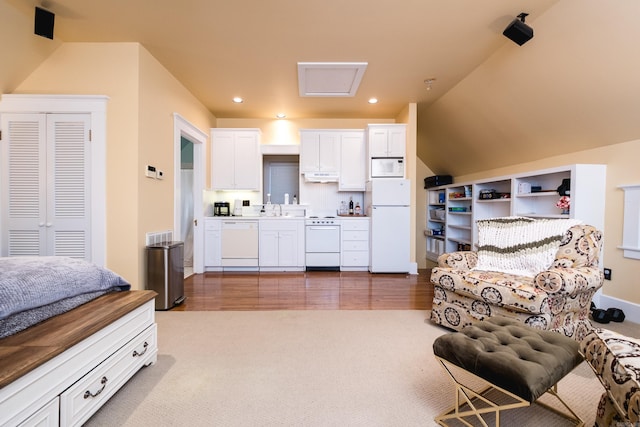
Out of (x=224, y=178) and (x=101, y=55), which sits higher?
(x=101, y=55)

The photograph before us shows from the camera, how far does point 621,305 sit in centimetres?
254

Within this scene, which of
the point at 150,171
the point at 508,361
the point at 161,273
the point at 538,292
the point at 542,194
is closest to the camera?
the point at 508,361

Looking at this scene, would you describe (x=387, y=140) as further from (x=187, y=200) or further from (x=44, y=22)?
(x=44, y=22)

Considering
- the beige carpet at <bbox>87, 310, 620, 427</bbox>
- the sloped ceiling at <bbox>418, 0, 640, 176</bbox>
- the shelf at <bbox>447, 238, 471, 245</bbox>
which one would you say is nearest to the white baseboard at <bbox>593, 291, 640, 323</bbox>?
the beige carpet at <bbox>87, 310, 620, 427</bbox>

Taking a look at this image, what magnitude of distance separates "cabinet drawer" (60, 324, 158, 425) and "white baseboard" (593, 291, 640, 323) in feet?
13.4

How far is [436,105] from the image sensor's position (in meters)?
4.25

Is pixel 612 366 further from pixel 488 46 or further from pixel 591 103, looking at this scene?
pixel 488 46

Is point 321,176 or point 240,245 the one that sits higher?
point 321,176

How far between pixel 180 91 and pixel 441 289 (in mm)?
4008

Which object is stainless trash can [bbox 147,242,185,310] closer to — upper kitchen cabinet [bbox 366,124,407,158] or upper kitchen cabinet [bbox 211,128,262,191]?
upper kitchen cabinet [bbox 211,128,262,191]

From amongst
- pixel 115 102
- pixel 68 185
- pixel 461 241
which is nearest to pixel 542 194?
pixel 461 241

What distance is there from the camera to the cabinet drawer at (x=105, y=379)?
115cm

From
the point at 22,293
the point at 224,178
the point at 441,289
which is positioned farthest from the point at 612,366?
the point at 224,178

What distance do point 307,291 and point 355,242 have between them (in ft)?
4.64
